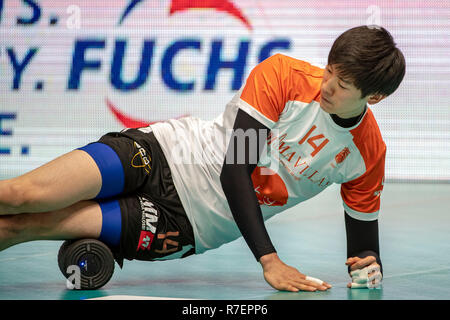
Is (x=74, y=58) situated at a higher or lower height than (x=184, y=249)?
higher

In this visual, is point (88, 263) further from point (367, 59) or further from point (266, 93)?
point (367, 59)

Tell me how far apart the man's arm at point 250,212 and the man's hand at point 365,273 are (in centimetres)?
22

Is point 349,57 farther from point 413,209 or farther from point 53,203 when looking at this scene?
point 413,209

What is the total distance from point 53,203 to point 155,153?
1.45ft

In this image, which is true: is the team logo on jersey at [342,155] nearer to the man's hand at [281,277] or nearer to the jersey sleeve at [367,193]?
the jersey sleeve at [367,193]

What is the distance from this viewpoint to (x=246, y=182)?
2141 millimetres

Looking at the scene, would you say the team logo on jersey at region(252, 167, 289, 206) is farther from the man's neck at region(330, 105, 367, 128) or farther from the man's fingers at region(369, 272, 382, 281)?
the man's fingers at region(369, 272, 382, 281)

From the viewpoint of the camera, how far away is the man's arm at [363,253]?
2.32m

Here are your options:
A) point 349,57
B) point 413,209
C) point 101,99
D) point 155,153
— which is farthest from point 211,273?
point 101,99

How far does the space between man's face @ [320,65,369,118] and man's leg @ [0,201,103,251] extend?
85cm

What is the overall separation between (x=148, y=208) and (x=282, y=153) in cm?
50

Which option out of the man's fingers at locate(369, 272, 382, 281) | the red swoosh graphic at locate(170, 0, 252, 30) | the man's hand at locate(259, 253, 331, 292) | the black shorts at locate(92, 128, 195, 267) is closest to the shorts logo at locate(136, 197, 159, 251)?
the black shorts at locate(92, 128, 195, 267)

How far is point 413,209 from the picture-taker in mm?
4656
